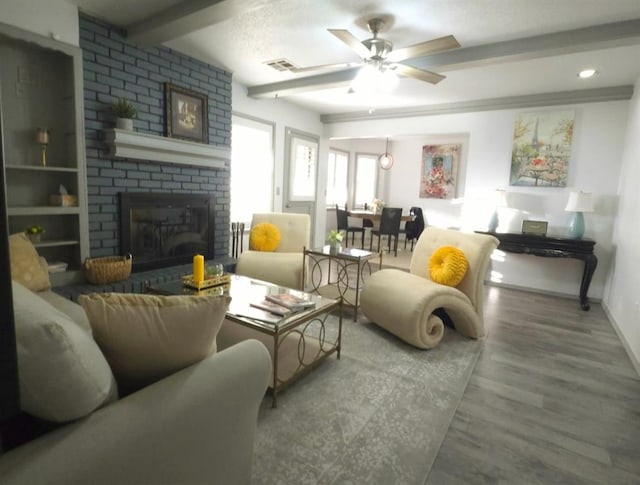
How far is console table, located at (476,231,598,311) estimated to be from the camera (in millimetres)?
4027

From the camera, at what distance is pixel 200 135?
13.3 ft

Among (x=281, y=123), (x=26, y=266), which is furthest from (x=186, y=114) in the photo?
(x=26, y=266)

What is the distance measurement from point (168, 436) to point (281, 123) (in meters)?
5.01

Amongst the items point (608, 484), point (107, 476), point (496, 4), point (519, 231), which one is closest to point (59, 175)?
point (107, 476)

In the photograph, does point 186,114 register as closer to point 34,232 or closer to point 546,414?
point 34,232

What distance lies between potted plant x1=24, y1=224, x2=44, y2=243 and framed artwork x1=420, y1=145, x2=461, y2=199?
7001 mm

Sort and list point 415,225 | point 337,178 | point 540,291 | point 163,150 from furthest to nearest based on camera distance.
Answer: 1. point 337,178
2. point 415,225
3. point 540,291
4. point 163,150

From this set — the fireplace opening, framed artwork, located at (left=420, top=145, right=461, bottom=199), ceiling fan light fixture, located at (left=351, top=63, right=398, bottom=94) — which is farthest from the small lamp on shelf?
framed artwork, located at (left=420, top=145, right=461, bottom=199)

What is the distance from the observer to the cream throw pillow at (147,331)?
1068 mm

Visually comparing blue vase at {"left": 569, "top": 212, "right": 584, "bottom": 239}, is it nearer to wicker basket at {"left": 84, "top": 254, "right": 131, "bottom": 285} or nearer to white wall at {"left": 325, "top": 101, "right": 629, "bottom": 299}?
white wall at {"left": 325, "top": 101, "right": 629, "bottom": 299}

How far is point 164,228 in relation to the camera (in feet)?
12.5

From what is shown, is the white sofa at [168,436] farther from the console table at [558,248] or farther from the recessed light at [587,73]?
the recessed light at [587,73]

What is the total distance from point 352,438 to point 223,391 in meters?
0.92

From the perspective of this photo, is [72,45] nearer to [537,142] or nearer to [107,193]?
[107,193]
